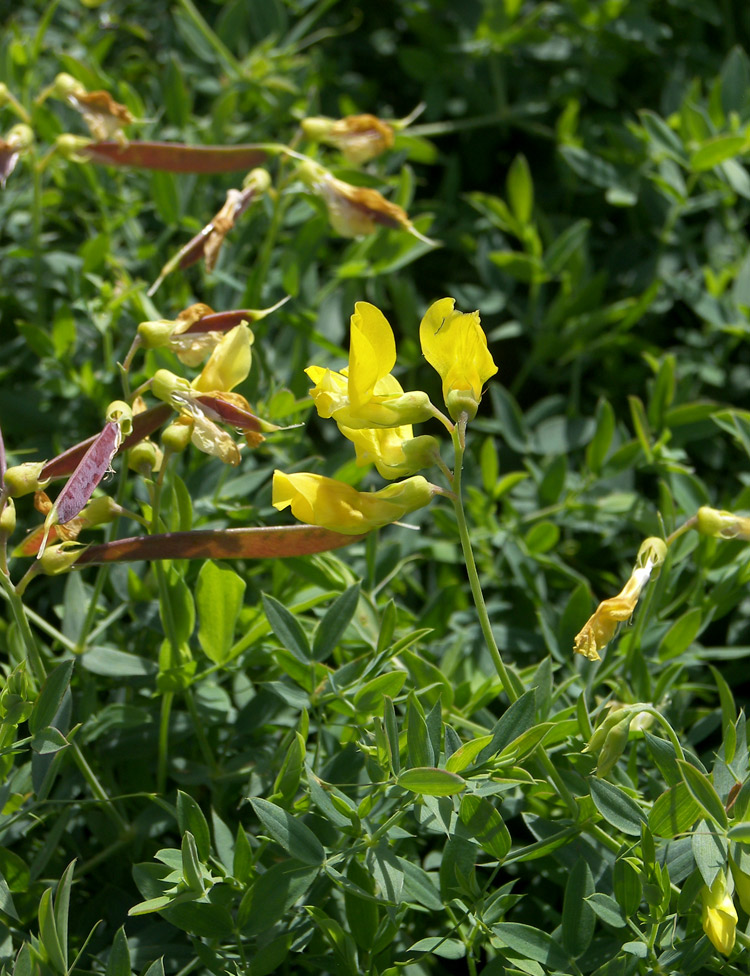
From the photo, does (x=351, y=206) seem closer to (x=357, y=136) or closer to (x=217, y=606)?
(x=357, y=136)

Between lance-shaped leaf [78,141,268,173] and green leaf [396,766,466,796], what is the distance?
2.60ft

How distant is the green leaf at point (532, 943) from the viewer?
0.74 m

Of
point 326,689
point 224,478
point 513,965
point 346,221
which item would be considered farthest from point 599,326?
point 513,965

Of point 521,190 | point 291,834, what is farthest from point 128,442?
point 521,190

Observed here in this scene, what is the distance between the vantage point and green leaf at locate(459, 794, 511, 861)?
2.37 ft

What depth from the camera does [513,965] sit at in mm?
767

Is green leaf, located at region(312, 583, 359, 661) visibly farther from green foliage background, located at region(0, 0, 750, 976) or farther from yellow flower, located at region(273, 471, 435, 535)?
yellow flower, located at region(273, 471, 435, 535)

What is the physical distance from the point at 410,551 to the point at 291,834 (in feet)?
1.57

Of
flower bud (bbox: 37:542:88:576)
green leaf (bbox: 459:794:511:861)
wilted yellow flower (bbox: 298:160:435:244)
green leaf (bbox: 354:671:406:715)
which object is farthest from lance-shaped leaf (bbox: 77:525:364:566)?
wilted yellow flower (bbox: 298:160:435:244)

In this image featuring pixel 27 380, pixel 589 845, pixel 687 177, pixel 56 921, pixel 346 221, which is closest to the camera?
pixel 56 921

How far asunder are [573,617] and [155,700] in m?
0.46

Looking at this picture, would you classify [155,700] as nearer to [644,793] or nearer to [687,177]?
[644,793]

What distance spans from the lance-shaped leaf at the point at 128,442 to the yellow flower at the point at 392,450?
0.19 metres

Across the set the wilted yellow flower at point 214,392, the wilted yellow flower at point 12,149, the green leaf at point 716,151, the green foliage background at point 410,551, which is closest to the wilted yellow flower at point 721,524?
the green foliage background at point 410,551
